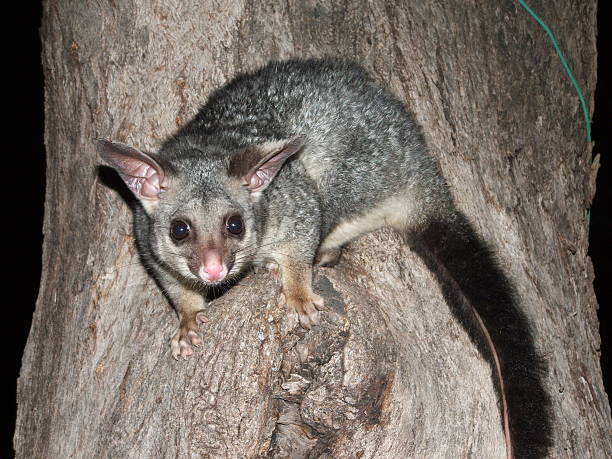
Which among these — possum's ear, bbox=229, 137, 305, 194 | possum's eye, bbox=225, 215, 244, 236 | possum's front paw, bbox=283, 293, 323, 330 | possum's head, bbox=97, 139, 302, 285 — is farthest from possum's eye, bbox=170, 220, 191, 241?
possum's front paw, bbox=283, 293, 323, 330

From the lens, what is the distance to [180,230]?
307 cm

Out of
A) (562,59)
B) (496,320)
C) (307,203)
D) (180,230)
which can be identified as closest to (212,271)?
(180,230)

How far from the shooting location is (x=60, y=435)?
3350 millimetres

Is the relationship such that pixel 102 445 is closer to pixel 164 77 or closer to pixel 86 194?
pixel 86 194

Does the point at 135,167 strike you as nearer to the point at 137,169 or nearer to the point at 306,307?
A: the point at 137,169

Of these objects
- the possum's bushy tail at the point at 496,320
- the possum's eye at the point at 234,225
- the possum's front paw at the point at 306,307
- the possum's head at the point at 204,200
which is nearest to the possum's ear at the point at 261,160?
the possum's head at the point at 204,200

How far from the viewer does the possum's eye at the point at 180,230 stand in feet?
10.1

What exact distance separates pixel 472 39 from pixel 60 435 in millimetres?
3304

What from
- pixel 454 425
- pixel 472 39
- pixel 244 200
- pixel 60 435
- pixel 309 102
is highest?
pixel 472 39

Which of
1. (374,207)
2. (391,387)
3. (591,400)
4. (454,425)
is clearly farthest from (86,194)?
(591,400)

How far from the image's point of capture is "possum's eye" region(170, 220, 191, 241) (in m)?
3.07

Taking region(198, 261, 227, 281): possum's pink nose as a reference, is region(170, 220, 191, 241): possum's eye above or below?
above

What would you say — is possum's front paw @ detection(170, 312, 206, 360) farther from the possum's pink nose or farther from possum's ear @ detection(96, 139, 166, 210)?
possum's ear @ detection(96, 139, 166, 210)

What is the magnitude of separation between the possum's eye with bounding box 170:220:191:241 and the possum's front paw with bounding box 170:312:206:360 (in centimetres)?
37
